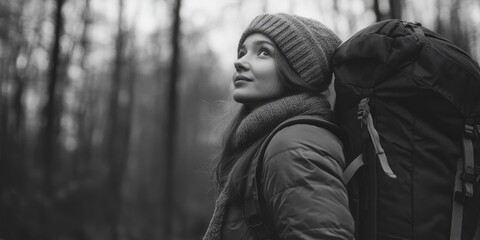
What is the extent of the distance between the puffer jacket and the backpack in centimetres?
15

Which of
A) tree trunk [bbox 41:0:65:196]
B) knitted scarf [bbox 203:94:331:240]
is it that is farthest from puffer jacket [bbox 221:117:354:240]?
tree trunk [bbox 41:0:65:196]

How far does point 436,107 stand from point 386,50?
0.29m

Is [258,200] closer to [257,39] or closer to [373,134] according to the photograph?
[373,134]

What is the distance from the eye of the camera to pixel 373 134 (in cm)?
164

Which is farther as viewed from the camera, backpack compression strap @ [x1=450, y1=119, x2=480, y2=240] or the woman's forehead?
the woman's forehead

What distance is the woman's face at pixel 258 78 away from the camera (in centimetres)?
213

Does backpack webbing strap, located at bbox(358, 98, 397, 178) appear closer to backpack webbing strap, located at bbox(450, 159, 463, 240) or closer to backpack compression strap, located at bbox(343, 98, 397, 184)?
backpack compression strap, located at bbox(343, 98, 397, 184)

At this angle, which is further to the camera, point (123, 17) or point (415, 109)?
point (123, 17)

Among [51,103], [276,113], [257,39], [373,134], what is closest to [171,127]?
[51,103]

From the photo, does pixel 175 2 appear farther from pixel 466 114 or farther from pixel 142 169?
pixel 142 169

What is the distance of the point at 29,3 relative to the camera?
2073cm

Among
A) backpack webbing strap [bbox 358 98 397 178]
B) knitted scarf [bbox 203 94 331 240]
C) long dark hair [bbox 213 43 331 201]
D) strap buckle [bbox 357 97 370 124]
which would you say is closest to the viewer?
backpack webbing strap [bbox 358 98 397 178]

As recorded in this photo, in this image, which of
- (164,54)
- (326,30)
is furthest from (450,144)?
(164,54)

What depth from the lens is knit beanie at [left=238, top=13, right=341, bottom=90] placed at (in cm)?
213
